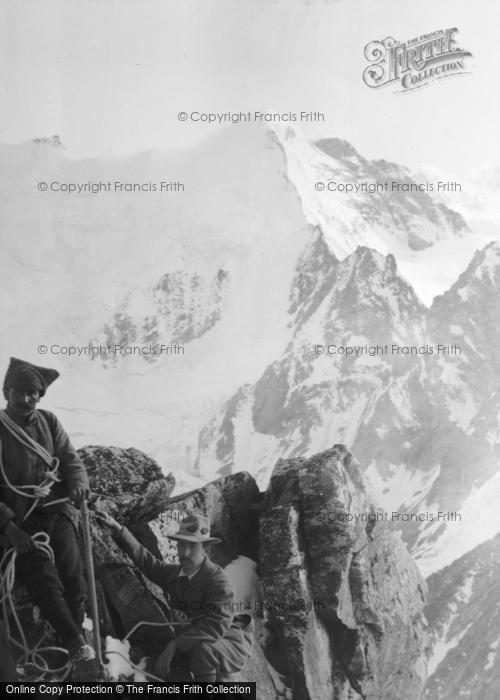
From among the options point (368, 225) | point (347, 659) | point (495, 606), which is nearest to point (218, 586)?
point (347, 659)

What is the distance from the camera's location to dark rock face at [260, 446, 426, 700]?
7.01m

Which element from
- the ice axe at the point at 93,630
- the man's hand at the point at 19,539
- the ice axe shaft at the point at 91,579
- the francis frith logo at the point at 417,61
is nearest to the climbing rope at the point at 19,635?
the man's hand at the point at 19,539

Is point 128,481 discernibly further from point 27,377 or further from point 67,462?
point 27,377

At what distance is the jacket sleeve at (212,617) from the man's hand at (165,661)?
56mm

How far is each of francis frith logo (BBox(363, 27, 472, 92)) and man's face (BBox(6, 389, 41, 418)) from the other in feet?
15.3

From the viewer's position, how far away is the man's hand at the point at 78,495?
6872 millimetres

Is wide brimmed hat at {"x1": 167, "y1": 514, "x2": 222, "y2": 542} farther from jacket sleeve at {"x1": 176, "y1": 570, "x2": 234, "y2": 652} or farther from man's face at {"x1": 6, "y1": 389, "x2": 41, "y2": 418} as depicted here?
man's face at {"x1": 6, "y1": 389, "x2": 41, "y2": 418}

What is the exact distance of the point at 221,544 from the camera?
7379 mm

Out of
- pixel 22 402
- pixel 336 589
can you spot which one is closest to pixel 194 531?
pixel 336 589

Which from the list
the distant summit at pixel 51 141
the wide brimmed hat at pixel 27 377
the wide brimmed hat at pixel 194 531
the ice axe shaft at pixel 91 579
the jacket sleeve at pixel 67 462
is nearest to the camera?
the ice axe shaft at pixel 91 579

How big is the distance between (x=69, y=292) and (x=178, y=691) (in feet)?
13.3

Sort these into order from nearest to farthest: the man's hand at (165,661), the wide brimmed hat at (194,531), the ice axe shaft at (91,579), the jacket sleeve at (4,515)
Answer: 1. the ice axe shaft at (91,579)
2. the man's hand at (165,661)
3. the jacket sleeve at (4,515)
4. the wide brimmed hat at (194,531)

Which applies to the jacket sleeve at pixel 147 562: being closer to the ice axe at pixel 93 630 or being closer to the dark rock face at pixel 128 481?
the dark rock face at pixel 128 481

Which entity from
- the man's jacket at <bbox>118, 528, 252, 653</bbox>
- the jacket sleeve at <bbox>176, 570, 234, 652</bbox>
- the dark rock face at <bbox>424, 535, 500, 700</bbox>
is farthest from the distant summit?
the dark rock face at <bbox>424, 535, 500, 700</bbox>
